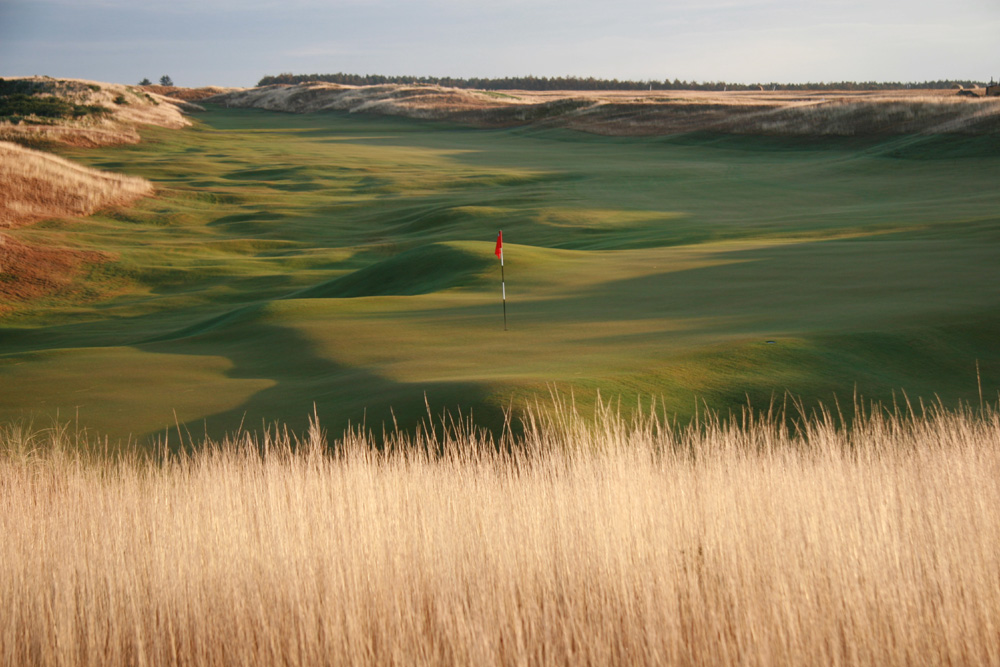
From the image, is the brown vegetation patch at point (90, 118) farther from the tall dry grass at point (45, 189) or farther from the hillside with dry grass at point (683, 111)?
the hillside with dry grass at point (683, 111)

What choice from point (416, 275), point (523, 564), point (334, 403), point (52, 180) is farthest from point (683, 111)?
point (523, 564)

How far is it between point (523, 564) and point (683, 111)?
2448 inches

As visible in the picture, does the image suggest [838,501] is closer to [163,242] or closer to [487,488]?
[487,488]

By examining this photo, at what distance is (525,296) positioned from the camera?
16.6 meters

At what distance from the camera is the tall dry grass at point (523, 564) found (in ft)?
17.2

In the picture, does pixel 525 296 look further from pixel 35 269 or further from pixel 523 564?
pixel 35 269

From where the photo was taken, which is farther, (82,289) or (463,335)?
(82,289)

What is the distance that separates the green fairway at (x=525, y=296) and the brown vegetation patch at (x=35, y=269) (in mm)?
621

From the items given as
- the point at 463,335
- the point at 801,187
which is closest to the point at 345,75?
the point at 801,187

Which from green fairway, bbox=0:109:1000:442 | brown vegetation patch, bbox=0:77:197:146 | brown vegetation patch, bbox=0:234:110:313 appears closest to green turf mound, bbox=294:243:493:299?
green fairway, bbox=0:109:1000:442

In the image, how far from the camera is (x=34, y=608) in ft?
19.5

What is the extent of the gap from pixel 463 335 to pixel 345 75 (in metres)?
175

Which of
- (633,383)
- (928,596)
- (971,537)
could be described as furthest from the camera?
(633,383)

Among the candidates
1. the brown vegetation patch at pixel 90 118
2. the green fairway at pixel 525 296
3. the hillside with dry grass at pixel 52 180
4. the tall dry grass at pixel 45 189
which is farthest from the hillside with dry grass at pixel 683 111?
the tall dry grass at pixel 45 189
